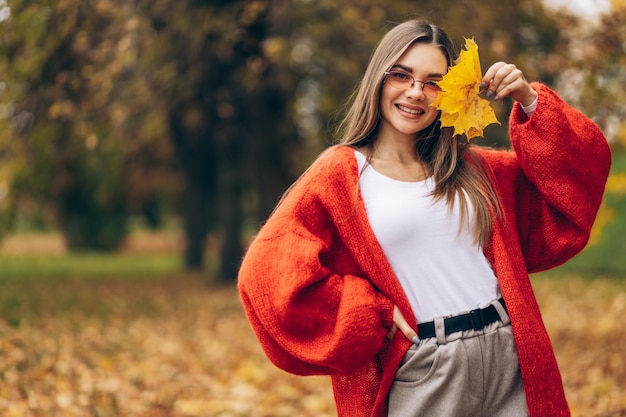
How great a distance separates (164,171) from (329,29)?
17.5m

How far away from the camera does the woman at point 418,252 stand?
99.3 inches

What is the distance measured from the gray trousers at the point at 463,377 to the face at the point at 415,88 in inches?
25.2

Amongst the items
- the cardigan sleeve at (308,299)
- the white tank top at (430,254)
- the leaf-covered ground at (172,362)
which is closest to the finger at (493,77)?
the white tank top at (430,254)

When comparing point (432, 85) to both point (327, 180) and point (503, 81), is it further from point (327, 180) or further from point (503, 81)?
point (327, 180)

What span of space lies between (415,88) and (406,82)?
0.05 meters

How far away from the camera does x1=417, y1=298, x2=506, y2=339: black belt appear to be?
2.52 m

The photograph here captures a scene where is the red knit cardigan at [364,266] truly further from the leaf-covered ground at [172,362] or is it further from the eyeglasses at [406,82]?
the leaf-covered ground at [172,362]

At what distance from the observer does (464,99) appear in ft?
8.53

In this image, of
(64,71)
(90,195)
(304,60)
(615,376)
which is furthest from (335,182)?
(90,195)

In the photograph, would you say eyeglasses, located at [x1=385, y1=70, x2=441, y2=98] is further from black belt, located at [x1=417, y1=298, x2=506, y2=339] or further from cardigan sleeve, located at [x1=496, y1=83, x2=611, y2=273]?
black belt, located at [x1=417, y1=298, x2=506, y2=339]

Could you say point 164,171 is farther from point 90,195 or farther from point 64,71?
point 64,71

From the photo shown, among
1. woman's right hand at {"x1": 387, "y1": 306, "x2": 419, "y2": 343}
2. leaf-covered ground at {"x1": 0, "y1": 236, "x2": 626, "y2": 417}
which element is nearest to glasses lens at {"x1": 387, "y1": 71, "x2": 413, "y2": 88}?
woman's right hand at {"x1": 387, "y1": 306, "x2": 419, "y2": 343}

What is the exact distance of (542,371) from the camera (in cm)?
257

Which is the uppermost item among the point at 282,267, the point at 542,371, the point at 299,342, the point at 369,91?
the point at 369,91
